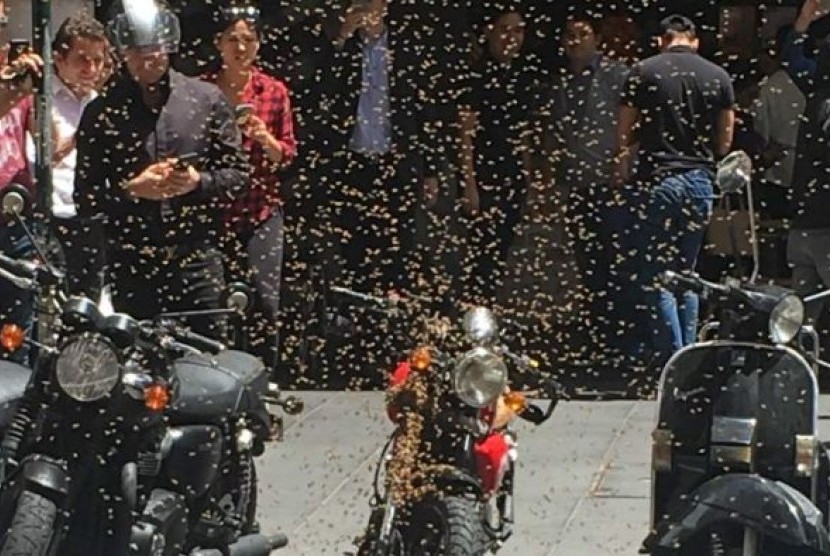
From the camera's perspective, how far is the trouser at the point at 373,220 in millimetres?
10523

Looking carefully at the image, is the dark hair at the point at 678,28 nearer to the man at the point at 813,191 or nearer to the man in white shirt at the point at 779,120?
the man at the point at 813,191

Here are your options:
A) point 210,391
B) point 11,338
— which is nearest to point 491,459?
point 210,391

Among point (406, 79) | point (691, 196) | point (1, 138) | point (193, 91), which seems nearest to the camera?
point (193, 91)

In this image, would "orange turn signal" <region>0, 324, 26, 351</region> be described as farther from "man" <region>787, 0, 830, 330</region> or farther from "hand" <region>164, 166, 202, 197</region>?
"man" <region>787, 0, 830, 330</region>

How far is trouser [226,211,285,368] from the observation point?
8555 millimetres

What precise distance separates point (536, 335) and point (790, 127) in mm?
1727

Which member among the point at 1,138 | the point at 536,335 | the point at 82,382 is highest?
the point at 82,382

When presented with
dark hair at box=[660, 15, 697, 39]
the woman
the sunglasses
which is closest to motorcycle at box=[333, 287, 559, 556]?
the sunglasses

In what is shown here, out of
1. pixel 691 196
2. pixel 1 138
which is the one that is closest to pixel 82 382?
pixel 1 138

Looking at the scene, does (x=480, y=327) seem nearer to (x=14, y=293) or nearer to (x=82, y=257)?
(x=82, y=257)

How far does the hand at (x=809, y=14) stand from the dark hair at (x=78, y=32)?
3268 millimetres

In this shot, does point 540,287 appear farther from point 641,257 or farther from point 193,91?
point 193,91

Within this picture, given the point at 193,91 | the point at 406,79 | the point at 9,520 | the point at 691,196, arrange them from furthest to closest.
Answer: the point at 406,79
the point at 691,196
the point at 193,91
the point at 9,520

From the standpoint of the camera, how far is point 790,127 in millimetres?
10047
